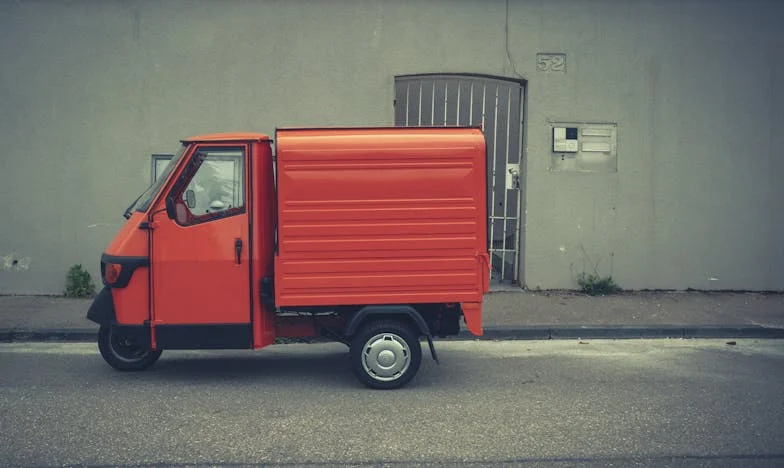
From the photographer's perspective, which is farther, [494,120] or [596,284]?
[494,120]

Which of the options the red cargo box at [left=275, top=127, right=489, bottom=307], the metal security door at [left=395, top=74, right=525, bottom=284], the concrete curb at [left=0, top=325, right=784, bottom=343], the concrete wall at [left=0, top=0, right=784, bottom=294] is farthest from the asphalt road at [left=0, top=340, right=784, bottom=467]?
the metal security door at [left=395, top=74, right=525, bottom=284]

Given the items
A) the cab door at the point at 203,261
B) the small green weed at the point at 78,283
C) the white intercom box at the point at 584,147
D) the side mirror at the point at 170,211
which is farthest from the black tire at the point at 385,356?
the small green weed at the point at 78,283

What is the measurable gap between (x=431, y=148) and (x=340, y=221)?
1013mm

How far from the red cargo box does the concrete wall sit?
15.6 ft

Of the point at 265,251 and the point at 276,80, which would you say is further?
the point at 276,80

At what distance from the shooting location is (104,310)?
6246mm

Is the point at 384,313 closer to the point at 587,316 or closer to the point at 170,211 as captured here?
the point at 170,211

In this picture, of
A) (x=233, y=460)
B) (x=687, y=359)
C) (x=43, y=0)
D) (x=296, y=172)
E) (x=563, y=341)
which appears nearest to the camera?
(x=233, y=460)

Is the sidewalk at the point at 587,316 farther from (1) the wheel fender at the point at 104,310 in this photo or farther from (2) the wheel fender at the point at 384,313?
(2) the wheel fender at the point at 384,313

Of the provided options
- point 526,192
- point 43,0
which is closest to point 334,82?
point 526,192

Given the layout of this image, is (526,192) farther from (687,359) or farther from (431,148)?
(431,148)

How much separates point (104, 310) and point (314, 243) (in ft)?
6.52

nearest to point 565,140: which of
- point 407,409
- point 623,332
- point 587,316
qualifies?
point 587,316

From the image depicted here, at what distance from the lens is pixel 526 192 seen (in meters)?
10.8
